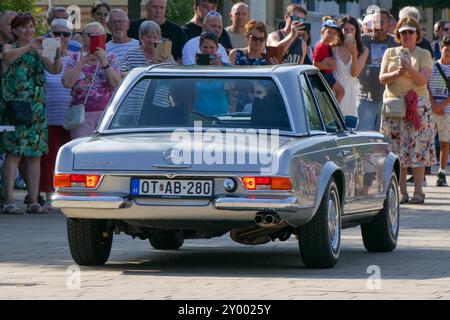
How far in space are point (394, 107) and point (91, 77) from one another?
3714mm

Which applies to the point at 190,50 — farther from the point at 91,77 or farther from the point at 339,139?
the point at 339,139

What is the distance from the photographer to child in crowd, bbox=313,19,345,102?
1969 centimetres

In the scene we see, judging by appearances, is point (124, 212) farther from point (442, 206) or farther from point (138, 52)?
point (442, 206)

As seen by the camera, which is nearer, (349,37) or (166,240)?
(166,240)

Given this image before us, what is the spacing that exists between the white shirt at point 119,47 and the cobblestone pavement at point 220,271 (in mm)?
2870

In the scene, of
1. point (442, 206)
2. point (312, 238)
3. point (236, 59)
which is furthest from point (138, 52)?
point (312, 238)

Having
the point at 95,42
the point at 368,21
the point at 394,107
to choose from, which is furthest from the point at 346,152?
the point at 368,21

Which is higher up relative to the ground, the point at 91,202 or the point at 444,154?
the point at 91,202

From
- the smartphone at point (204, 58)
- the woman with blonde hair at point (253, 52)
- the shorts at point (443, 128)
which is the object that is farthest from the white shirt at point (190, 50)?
the shorts at point (443, 128)

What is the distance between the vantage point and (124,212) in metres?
11.2

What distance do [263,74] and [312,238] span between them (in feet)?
4.78

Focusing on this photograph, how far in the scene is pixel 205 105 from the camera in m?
12.1

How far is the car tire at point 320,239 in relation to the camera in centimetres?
1155

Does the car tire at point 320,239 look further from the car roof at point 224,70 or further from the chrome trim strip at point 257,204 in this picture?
the car roof at point 224,70
